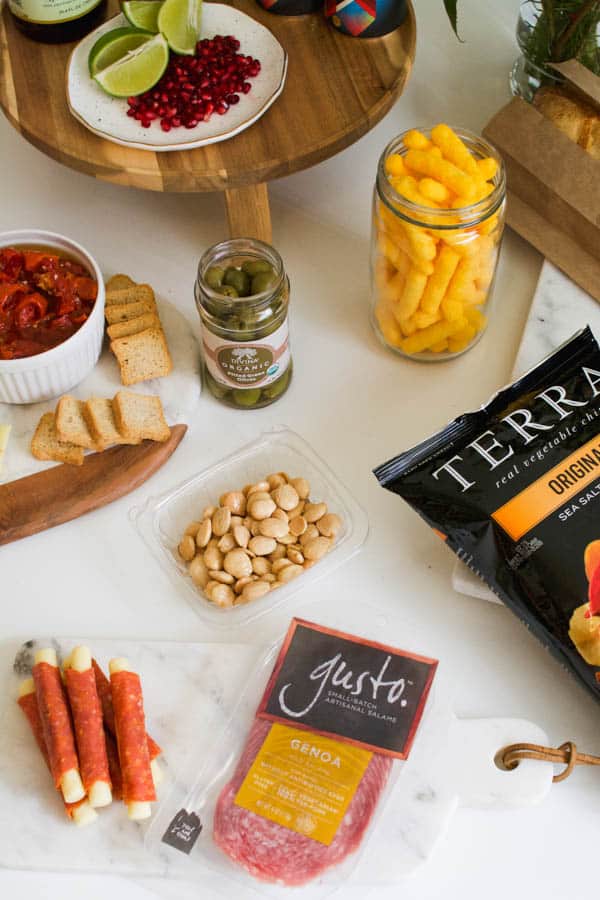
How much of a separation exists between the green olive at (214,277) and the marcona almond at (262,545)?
30cm

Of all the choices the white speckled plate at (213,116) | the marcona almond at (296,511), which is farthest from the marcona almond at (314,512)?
the white speckled plate at (213,116)

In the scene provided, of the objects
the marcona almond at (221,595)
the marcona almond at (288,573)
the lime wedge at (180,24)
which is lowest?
the marcona almond at (221,595)

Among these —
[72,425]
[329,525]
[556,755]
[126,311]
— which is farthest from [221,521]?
[556,755]

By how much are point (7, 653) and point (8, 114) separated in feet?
2.27

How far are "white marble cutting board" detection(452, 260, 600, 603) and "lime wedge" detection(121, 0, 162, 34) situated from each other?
623 mm

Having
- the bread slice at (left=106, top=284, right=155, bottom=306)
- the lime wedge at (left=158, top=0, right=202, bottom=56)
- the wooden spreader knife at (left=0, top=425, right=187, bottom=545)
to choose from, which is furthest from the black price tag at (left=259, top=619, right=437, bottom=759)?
the lime wedge at (left=158, top=0, right=202, bottom=56)

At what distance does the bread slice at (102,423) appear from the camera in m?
1.20

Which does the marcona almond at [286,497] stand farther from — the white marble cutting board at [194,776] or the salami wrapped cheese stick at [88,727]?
the salami wrapped cheese stick at [88,727]

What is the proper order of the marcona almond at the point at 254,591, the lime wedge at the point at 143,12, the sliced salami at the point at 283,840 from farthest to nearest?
1. the lime wedge at the point at 143,12
2. the marcona almond at the point at 254,591
3. the sliced salami at the point at 283,840

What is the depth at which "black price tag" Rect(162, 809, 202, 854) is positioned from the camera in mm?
966

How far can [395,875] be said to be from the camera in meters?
0.95

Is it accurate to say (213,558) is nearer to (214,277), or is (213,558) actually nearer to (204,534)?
(204,534)

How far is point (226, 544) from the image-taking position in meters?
1.12

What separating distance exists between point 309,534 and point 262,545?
6 centimetres
